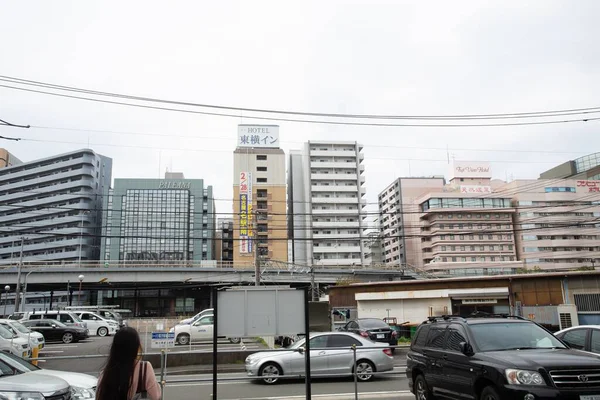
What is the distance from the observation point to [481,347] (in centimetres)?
858

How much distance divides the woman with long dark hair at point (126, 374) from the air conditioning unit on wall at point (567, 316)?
27430mm

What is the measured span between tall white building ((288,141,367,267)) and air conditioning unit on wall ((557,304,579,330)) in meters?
77.1

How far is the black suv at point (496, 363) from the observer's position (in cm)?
718

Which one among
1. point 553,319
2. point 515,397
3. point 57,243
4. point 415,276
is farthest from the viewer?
point 57,243

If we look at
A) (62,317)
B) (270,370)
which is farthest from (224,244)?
(270,370)

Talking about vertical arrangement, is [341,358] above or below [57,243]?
below

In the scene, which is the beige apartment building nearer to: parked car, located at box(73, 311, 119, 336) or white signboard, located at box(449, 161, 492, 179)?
white signboard, located at box(449, 161, 492, 179)

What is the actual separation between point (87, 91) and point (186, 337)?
16865mm

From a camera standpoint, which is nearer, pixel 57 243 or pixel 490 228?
pixel 490 228

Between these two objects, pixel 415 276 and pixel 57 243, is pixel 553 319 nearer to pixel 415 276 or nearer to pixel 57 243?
pixel 415 276

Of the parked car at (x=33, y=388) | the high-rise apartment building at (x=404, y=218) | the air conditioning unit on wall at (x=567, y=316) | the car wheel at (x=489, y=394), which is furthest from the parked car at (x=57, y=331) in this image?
the high-rise apartment building at (x=404, y=218)

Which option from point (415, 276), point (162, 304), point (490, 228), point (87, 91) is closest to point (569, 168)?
point (490, 228)

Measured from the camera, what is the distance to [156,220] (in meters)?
116

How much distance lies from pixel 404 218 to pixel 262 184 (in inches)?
1315
